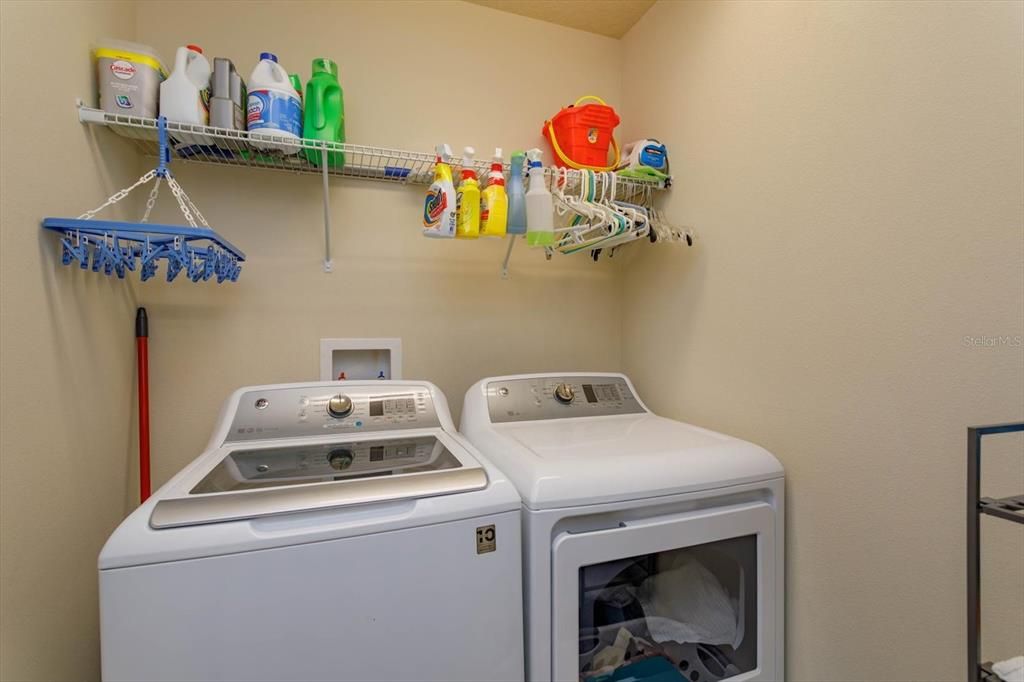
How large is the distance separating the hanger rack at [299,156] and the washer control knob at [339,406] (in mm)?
539

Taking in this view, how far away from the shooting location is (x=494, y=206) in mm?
1472

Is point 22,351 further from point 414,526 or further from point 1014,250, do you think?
point 1014,250

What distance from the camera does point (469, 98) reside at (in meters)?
1.92

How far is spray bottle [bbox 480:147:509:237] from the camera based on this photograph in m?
1.47

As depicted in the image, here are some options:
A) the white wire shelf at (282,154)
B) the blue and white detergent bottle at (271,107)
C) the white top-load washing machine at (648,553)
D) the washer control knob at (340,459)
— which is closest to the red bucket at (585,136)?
the white wire shelf at (282,154)


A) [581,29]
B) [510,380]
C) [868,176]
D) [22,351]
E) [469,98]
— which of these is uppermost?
[581,29]

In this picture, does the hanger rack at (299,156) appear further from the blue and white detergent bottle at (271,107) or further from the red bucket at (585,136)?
the red bucket at (585,136)

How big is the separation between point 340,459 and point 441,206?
780mm

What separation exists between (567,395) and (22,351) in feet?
4.58

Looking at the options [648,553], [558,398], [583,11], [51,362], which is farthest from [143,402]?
[583,11]

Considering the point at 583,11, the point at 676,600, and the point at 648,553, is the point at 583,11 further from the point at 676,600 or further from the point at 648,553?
the point at 676,600

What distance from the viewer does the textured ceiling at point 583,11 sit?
6.27ft

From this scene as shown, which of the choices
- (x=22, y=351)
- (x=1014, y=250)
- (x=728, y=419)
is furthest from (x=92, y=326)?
(x=1014, y=250)

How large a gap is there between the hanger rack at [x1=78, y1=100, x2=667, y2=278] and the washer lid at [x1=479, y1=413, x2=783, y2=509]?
2.83 feet
